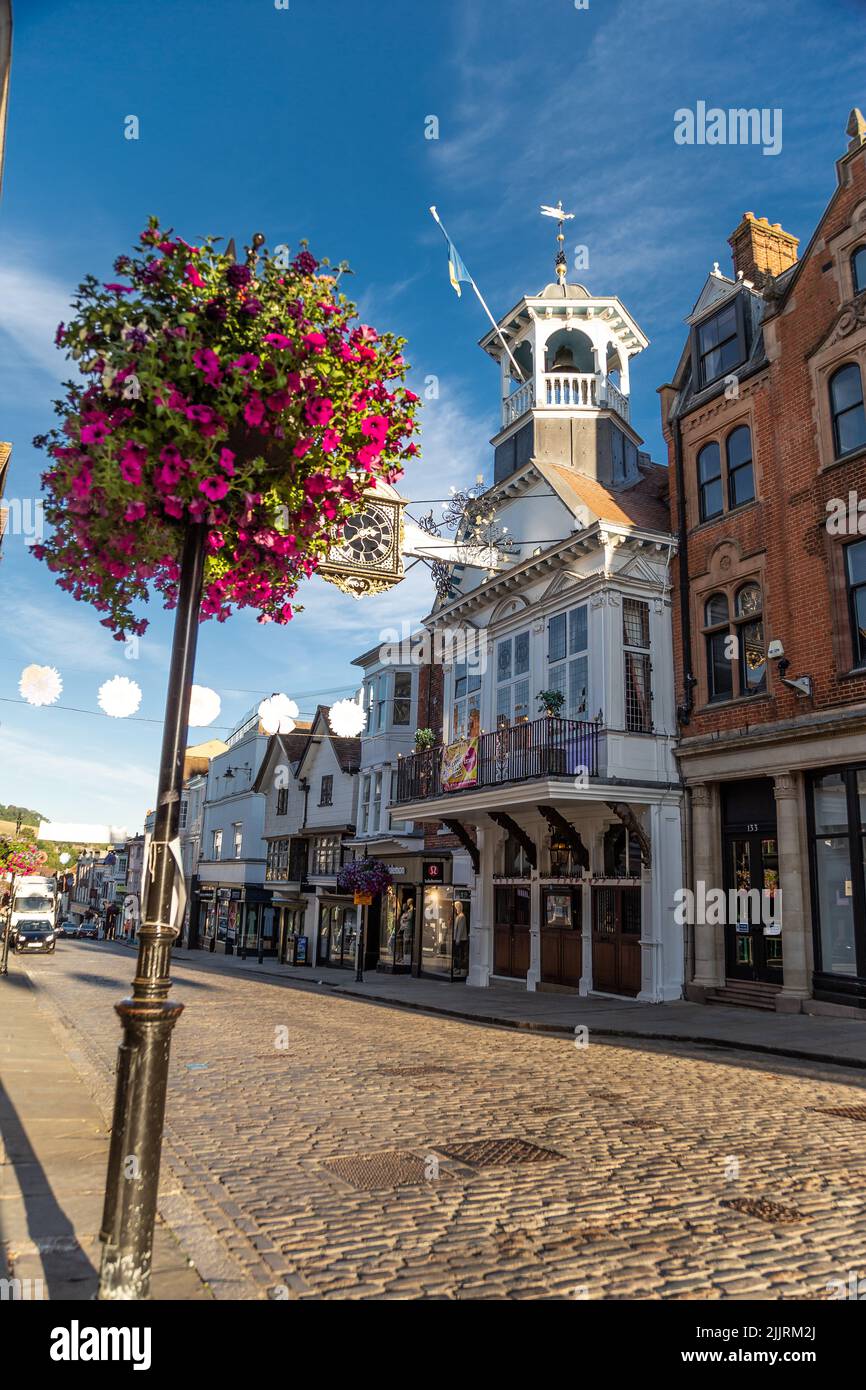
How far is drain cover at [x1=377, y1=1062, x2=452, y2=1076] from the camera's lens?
10.4 m

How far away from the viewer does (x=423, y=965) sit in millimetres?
27781

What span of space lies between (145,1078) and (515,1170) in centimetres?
366

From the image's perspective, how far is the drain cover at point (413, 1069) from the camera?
10.4m

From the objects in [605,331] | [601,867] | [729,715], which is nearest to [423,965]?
[601,867]

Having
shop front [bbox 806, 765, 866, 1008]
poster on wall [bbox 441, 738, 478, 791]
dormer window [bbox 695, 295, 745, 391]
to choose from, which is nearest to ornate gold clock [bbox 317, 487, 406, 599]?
shop front [bbox 806, 765, 866, 1008]

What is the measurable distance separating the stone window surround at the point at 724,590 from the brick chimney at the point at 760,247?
6854 mm

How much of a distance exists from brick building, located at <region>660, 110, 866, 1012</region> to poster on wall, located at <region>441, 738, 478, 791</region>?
4835mm

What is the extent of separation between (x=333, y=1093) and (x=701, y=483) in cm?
1531

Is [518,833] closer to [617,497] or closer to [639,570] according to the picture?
[639,570]

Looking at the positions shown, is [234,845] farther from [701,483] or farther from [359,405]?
[359,405]

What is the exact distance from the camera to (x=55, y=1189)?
5543 millimetres

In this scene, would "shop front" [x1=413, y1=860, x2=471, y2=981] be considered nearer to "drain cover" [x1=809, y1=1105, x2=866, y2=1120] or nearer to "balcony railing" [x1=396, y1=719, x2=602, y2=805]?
"balcony railing" [x1=396, y1=719, x2=602, y2=805]

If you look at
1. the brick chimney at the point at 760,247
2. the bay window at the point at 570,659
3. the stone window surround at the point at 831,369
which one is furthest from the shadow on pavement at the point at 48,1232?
the brick chimney at the point at 760,247

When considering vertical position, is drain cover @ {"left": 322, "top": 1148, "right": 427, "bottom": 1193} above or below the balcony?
below
